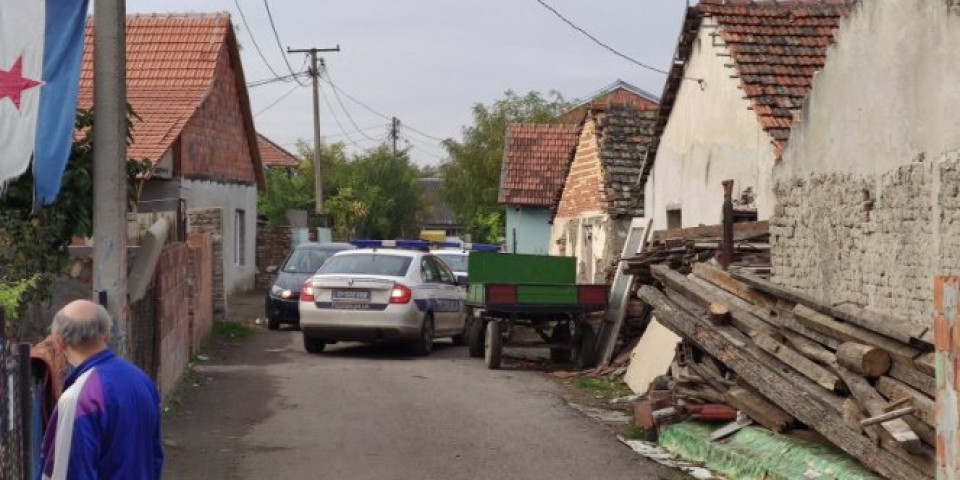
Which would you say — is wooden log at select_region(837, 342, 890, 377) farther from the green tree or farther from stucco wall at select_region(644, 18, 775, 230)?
the green tree

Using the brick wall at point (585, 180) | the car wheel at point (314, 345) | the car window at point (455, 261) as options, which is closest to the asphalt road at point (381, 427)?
the car wheel at point (314, 345)

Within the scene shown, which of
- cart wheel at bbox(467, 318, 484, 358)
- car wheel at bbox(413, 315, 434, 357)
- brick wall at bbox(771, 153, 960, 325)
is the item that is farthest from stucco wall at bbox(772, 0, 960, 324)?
car wheel at bbox(413, 315, 434, 357)

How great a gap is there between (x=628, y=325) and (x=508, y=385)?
9.85ft

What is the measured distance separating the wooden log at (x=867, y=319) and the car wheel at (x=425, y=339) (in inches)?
347

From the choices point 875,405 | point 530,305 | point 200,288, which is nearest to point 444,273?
point 530,305

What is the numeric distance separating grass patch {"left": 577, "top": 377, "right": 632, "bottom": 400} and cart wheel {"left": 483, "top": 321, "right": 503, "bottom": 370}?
1.40 m

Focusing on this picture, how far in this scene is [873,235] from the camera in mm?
11141

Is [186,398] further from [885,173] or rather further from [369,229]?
[369,229]

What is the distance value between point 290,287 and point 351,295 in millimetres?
5084

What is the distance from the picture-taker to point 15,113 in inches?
343

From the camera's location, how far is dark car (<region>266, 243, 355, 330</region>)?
2364 cm

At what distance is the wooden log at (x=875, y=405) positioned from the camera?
8.06 m

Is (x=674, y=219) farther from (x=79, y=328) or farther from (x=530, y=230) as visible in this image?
(x=530, y=230)

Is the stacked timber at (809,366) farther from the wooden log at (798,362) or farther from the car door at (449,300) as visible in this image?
the car door at (449,300)
